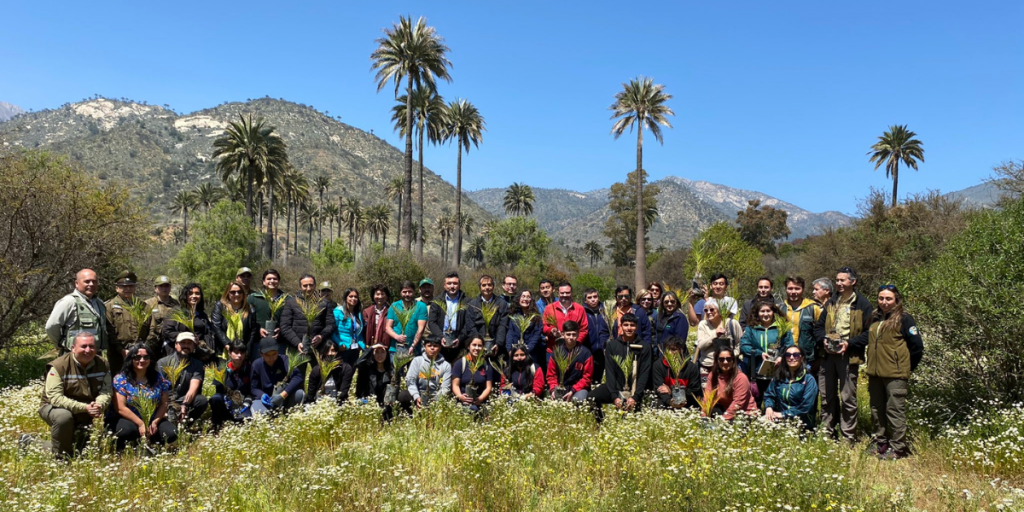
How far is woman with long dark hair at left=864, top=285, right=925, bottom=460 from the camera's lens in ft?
21.6

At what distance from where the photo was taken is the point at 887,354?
262 inches

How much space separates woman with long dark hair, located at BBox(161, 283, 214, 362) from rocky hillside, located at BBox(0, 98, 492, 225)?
92306 mm

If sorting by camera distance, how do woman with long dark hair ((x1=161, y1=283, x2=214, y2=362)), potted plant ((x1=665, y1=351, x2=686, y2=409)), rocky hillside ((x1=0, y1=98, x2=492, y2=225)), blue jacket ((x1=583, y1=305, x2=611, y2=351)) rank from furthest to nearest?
rocky hillside ((x1=0, y1=98, x2=492, y2=225)) < blue jacket ((x1=583, y1=305, x2=611, y2=351)) < woman with long dark hair ((x1=161, y1=283, x2=214, y2=362)) < potted plant ((x1=665, y1=351, x2=686, y2=409))

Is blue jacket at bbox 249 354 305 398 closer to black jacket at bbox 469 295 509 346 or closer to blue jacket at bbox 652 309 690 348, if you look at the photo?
black jacket at bbox 469 295 509 346

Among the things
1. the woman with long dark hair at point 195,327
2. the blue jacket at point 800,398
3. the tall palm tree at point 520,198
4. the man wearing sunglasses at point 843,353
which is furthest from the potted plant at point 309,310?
the tall palm tree at point 520,198

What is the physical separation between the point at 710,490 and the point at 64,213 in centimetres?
1370

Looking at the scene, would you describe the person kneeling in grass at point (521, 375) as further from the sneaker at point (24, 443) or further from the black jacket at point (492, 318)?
the sneaker at point (24, 443)

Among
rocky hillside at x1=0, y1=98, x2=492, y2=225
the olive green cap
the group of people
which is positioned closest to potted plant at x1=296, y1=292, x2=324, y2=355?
the group of people

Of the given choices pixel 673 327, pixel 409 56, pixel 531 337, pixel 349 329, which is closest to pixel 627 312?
pixel 673 327

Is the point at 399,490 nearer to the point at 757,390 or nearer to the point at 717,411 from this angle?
the point at 717,411

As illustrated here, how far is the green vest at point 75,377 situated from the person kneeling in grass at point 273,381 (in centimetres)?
191

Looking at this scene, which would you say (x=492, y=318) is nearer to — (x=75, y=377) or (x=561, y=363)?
(x=561, y=363)

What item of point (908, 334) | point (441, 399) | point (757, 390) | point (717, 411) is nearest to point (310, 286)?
point (441, 399)

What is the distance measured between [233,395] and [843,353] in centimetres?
853
